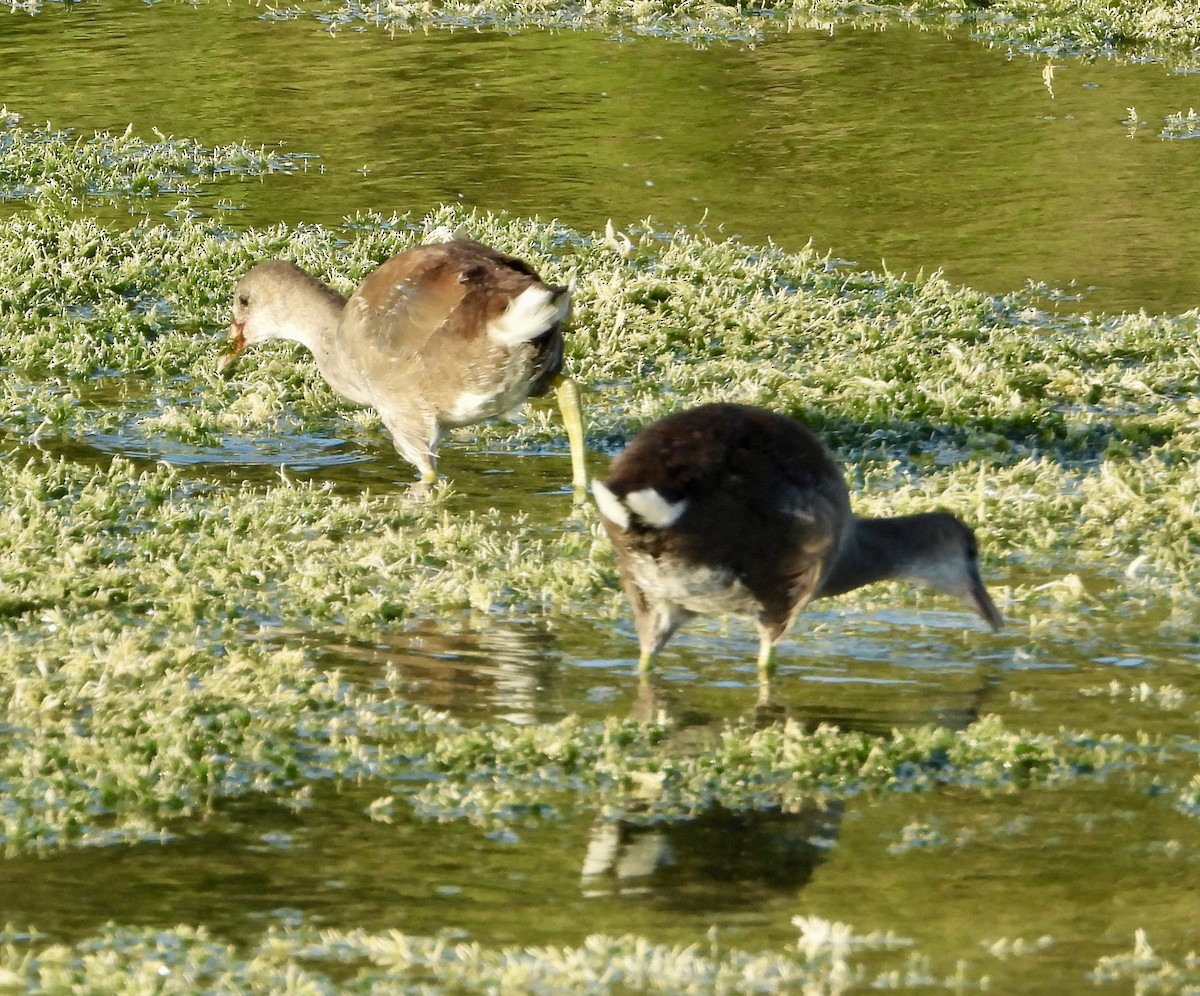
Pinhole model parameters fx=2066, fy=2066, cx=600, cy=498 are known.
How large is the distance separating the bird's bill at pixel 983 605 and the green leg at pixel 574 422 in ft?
7.04

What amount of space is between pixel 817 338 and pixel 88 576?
453 cm

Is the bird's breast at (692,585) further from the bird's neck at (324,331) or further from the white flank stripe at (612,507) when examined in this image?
the bird's neck at (324,331)

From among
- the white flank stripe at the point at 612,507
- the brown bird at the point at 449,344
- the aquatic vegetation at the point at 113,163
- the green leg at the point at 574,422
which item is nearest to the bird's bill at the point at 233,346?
the brown bird at the point at 449,344

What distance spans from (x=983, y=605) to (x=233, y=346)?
14.9 feet

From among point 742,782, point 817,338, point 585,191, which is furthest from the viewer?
point 585,191

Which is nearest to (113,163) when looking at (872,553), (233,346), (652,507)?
(233,346)

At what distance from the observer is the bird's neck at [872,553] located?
6.82 metres

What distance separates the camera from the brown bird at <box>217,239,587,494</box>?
8.33 meters

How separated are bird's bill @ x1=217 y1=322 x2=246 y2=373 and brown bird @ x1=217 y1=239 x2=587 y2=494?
85 centimetres

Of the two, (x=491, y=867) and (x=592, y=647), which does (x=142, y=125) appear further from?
(x=491, y=867)

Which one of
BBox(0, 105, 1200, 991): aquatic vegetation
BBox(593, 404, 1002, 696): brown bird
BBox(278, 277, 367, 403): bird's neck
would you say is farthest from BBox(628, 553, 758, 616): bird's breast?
BBox(278, 277, 367, 403): bird's neck

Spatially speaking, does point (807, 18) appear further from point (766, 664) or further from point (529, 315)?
point (766, 664)

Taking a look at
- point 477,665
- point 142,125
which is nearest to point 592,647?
point 477,665

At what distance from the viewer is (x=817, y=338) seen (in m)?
10.5
